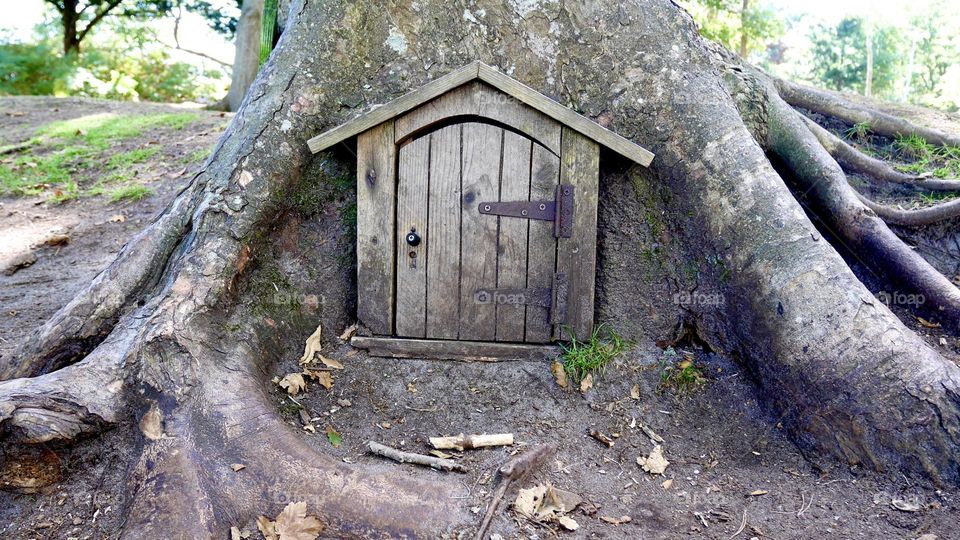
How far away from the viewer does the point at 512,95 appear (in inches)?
154

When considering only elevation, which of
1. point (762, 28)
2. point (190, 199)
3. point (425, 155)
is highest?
point (762, 28)

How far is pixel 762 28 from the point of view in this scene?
1520 cm

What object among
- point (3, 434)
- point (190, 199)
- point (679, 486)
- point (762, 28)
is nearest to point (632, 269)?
point (679, 486)

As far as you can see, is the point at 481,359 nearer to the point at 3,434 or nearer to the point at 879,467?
the point at 879,467

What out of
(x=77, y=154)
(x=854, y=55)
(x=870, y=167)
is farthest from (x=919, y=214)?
(x=854, y=55)

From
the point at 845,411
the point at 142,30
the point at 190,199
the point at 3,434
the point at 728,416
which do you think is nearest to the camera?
the point at 3,434

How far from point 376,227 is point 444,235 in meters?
0.40

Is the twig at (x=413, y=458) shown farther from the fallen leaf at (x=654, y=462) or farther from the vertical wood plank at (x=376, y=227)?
the fallen leaf at (x=654, y=462)

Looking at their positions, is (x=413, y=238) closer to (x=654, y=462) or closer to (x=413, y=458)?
(x=413, y=458)

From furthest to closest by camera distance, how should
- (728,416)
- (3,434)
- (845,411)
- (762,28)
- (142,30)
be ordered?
(142,30) → (762,28) → (728,416) → (845,411) → (3,434)

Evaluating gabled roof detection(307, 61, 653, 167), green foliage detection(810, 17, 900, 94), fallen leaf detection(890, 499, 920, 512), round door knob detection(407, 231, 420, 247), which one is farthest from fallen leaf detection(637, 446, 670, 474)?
green foliage detection(810, 17, 900, 94)

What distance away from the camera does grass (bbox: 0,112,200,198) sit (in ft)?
27.5

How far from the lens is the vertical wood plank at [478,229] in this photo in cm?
399

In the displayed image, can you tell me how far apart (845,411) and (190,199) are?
377 cm
